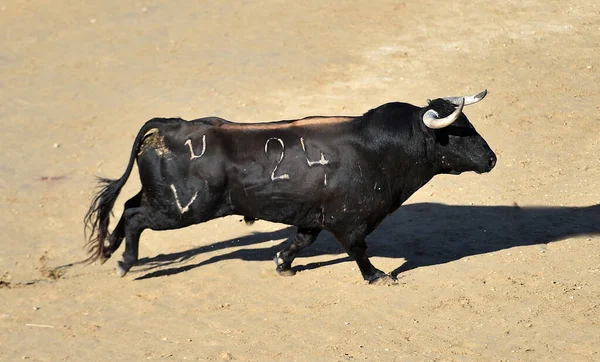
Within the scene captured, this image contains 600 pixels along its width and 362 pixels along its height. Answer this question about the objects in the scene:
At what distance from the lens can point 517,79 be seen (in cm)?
1589

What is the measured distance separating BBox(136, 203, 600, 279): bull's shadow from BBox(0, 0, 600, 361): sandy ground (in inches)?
1.2

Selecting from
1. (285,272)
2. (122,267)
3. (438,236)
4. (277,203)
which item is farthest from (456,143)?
(122,267)

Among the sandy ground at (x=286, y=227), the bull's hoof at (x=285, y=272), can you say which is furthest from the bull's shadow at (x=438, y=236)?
the bull's hoof at (x=285, y=272)

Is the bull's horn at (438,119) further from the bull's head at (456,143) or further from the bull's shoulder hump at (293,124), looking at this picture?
the bull's shoulder hump at (293,124)

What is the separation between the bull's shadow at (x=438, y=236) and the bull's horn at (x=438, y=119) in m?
1.71

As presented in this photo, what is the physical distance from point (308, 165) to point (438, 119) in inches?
53.0

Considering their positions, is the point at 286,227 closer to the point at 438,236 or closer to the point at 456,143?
the point at 438,236

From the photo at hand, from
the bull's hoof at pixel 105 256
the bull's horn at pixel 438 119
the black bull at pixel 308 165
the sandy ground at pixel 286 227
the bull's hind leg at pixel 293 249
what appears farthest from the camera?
the bull's hoof at pixel 105 256

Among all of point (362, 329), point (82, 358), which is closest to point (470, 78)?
point (362, 329)

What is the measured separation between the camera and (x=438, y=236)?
12039mm

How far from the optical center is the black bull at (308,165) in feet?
34.6

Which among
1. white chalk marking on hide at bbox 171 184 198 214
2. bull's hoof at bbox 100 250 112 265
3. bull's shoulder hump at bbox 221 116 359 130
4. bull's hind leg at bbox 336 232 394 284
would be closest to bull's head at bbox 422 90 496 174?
bull's shoulder hump at bbox 221 116 359 130

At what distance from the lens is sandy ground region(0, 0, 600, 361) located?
9891 mm

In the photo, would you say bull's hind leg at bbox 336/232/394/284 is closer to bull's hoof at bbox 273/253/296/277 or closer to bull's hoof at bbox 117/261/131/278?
bull's hoof at bbox 273/253/296/277
